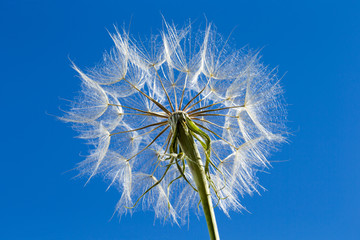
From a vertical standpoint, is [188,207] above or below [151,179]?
below

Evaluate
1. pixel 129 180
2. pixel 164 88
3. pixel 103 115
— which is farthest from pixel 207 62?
pixel 129 180

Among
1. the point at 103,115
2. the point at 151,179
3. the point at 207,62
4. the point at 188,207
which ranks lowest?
the point at 188,207

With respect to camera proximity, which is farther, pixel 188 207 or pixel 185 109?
pixel 188 207

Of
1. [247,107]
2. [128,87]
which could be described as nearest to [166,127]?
[128,87]

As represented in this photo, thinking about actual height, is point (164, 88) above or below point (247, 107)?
above

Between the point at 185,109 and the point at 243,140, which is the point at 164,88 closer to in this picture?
the point at 185,109

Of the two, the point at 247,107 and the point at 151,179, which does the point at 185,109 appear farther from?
the point at 151,179
